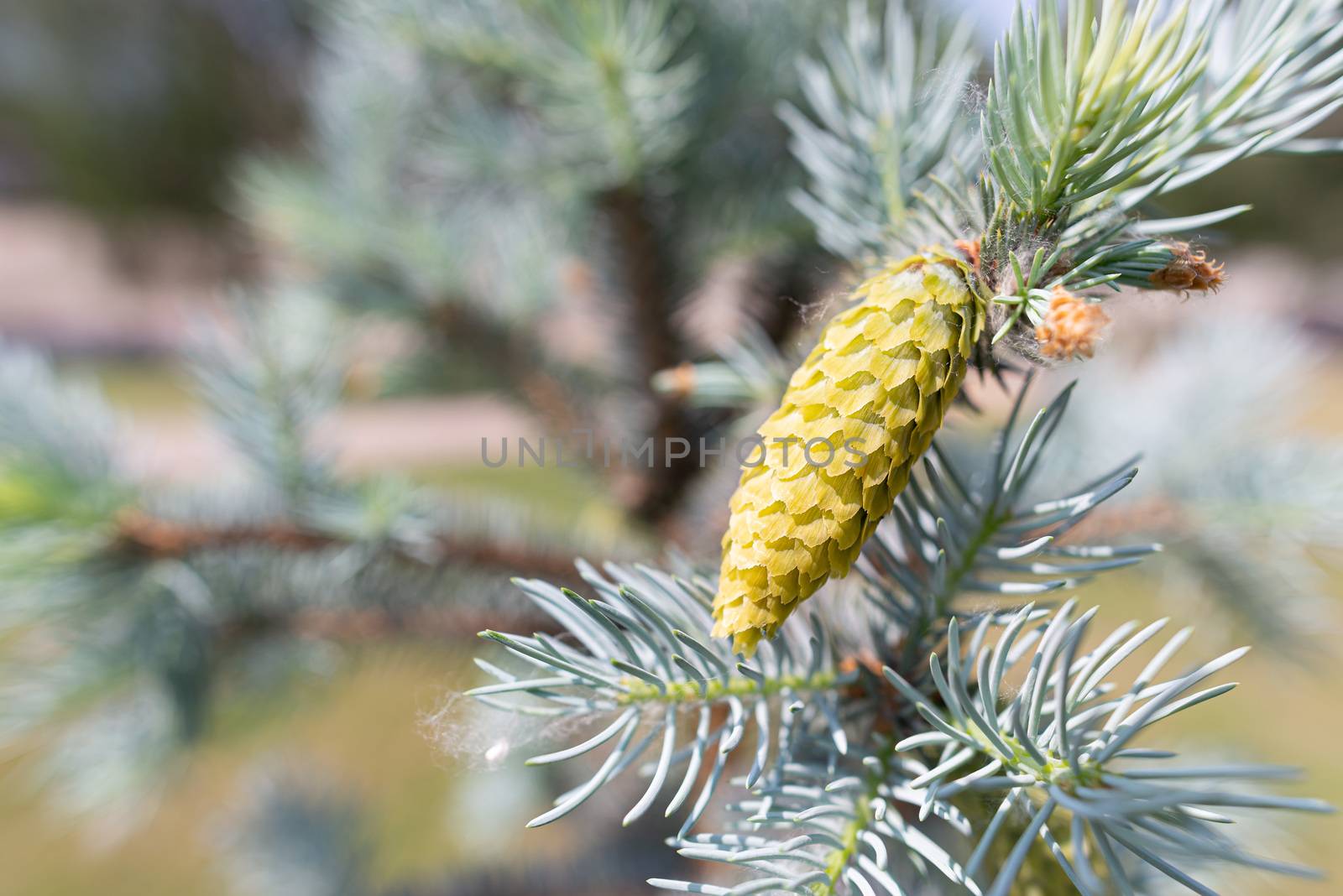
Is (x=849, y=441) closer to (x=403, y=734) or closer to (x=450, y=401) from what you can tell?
(x=450, y=401)

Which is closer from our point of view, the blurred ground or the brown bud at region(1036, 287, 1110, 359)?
the brown bud at region(1036, 287, 1110, 359)

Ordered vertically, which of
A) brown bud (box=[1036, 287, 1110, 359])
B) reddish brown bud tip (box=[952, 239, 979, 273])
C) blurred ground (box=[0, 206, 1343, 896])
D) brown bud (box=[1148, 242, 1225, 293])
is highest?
reddish brown bud tip (box=[952, 239, 979, 273])

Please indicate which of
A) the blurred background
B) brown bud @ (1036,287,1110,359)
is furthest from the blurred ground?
brown bud @ (1036,287,1110,359)

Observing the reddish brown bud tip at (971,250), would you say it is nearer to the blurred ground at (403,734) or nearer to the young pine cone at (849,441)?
the young pine cone at (849,441)

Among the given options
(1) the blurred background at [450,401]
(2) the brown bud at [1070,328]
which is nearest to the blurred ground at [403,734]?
(1) the blurred background at [450,401]

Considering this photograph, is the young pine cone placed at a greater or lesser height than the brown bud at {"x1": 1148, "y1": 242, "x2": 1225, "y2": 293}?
lesser

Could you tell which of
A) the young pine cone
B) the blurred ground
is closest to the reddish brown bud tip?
the young pine cone

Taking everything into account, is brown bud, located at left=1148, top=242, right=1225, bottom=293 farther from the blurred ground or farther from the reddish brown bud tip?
the blurred ground

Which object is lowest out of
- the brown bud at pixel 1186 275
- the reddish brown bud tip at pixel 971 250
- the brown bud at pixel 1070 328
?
the brown bud at pixel 1070 328
